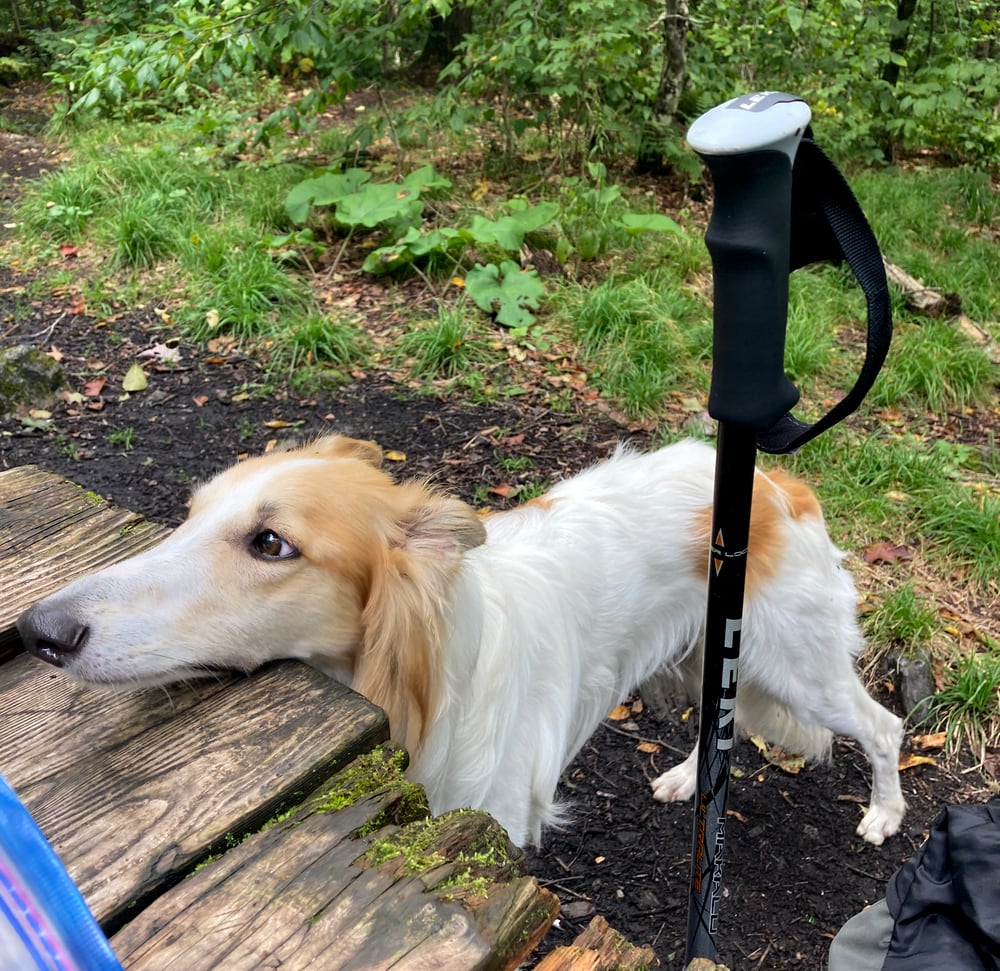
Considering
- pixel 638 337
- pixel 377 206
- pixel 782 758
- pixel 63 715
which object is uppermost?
pixel 63 715

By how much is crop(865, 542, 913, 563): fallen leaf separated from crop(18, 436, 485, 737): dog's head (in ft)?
8.64

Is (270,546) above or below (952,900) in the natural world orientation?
above

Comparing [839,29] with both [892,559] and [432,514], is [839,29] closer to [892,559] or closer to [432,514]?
[892,559]

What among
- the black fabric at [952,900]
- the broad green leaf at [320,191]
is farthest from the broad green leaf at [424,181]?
the black fabric at [952,900]

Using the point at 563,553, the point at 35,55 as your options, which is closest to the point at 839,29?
the point at 563,553

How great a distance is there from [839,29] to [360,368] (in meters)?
5.32

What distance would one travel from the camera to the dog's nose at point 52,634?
140 cm

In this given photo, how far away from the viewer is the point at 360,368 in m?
5.35

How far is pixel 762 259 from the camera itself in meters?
1.21

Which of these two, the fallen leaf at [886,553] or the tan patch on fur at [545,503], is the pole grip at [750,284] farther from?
the fallen leaf at [886,553]

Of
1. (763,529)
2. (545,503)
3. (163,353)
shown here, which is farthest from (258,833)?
(163,353)

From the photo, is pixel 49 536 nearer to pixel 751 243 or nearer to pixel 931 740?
pixel 751 243

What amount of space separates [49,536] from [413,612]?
0.71 metres

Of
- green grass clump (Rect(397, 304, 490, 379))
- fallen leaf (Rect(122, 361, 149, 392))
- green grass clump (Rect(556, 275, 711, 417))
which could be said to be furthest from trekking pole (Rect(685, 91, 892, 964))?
fallen leaf (Rect(122, 361, 149, 392))
